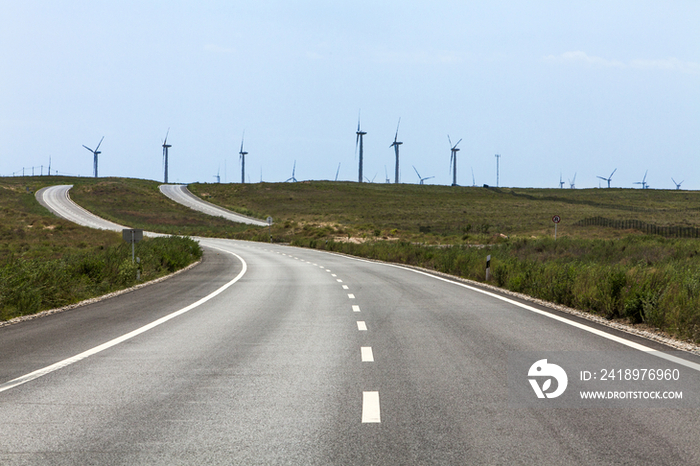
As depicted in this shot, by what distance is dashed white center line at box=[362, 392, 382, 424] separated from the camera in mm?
5543

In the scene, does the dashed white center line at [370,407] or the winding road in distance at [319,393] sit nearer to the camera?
the winding road in distance at [319,393]

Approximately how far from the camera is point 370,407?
5930mm

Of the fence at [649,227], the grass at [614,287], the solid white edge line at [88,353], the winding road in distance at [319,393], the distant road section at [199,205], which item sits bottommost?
the solid white edge line at [88,353]

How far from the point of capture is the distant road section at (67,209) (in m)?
88.0

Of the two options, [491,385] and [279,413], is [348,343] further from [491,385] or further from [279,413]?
[279,413]

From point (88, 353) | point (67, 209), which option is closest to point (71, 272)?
point (88, 353)

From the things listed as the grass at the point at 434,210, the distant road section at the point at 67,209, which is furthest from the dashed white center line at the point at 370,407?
the distant road section at the point at 67,209

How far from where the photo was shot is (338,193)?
6230 inches

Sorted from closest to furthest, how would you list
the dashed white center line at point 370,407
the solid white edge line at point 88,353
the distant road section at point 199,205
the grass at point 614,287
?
the dashed white center line at point 370,407, the solid white edge line at point 88,353, the grass at point 614,287, the distant road section at point 199,205

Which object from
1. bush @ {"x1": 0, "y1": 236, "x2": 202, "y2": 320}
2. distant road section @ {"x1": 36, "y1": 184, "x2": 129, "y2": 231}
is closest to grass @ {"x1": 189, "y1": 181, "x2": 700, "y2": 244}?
distant road section @ {"x1": 36, "y1": 184, "x2": 129, "y2": 231}

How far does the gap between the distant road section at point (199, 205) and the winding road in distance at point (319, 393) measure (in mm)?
85728

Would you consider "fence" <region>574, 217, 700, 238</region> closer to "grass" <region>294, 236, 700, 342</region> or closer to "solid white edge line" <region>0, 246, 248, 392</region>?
"grass" <region>294, 236, 700, 342</region>

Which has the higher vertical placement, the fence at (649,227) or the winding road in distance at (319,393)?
the fence at (649,227)

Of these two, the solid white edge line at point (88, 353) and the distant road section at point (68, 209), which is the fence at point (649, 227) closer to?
the distant road section at point (68, 209)
